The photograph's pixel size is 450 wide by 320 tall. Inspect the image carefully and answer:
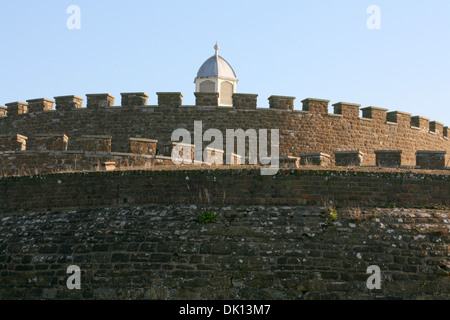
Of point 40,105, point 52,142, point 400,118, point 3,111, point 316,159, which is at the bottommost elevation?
point 316,159

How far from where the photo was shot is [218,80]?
28.6 metres

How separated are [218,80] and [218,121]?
7.34 m

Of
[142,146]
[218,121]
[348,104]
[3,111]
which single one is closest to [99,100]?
[218,121]

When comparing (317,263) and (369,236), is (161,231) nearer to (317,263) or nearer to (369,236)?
(317,263)

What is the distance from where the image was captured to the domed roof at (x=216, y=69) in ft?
95.8

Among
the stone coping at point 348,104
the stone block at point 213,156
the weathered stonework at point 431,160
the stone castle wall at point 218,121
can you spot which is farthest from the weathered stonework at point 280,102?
the weathered stonework at point 431,160

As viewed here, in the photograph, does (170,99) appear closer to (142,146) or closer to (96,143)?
(142,146)

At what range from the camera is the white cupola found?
2848cm

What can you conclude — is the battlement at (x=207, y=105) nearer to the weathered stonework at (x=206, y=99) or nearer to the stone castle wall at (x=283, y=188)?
the weathered stonework at (x=206, y=99)

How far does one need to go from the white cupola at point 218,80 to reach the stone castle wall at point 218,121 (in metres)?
6.08

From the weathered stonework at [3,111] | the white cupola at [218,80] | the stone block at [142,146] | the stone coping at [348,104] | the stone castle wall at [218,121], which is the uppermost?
the white cupola at [218,80]

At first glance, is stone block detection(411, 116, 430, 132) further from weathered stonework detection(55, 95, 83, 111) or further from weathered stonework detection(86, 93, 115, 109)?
weathered stonework detection(55, 95, 83, 111)

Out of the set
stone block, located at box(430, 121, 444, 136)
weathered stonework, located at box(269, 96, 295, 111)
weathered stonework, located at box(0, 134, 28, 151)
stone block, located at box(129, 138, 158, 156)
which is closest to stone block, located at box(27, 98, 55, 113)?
weathered stonework, located at box(0, 134, 28, 151)

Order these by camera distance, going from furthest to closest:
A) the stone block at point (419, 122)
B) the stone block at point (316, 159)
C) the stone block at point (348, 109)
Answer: the stone block at point (419, 122) < the stone block at point (348, 109) < the stone block at point (316, 159)
